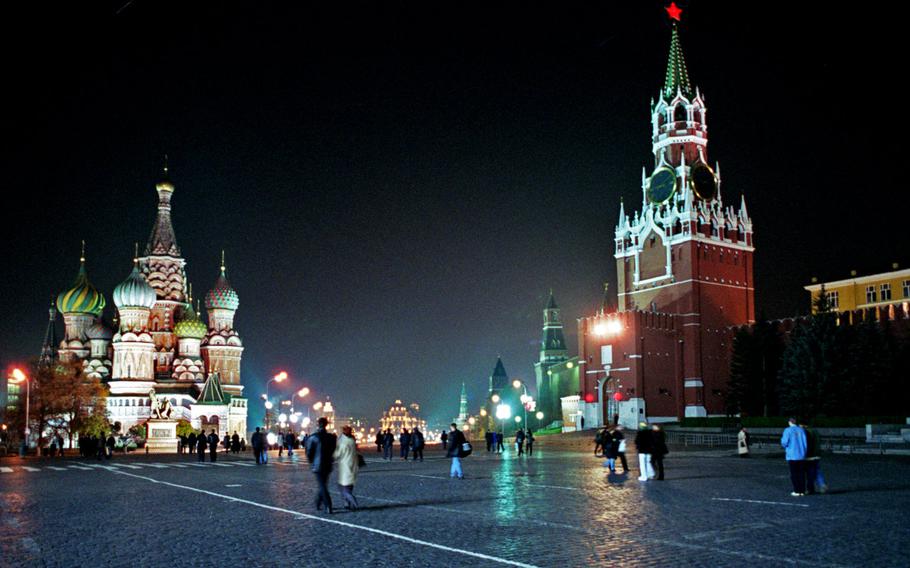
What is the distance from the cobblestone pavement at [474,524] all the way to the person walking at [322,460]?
301 millimetres

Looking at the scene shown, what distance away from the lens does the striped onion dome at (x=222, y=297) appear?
9650 centimetres

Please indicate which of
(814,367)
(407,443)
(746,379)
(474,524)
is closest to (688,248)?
(746,379)

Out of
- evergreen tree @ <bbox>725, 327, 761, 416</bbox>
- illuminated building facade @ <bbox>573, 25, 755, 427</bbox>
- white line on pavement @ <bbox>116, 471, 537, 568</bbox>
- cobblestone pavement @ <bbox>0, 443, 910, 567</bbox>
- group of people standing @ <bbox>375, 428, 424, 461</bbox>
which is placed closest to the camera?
white line on pavement @ <bbox>116, 471, 537, 568</bbox>

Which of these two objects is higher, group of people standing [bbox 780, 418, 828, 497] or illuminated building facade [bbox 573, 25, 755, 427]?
illuminated building facade [bbox 573, 25, 755, 427]

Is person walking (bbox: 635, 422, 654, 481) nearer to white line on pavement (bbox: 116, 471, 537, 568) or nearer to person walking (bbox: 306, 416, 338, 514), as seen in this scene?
person walking (bbox: 306, 416, 338, 514)

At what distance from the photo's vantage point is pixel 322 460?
15125mm

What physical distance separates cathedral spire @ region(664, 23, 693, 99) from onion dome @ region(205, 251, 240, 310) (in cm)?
5138

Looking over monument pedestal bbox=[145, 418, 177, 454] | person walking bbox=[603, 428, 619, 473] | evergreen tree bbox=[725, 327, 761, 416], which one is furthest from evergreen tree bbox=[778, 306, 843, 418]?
monument pedestal bbox=[145, 418, 177, 454]

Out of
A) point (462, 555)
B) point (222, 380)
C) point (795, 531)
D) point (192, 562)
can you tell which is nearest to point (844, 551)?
point (795, 531)

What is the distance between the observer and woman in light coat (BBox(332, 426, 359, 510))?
15.1 m

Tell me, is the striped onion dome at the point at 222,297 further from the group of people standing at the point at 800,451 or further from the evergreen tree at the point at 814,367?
the group of people standing at the point at 800,451

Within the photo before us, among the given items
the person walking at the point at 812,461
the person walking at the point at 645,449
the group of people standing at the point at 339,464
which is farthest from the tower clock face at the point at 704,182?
the group of people standing at the point at 339,464

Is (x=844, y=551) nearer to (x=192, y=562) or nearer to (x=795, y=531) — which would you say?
(x=795, y=531)

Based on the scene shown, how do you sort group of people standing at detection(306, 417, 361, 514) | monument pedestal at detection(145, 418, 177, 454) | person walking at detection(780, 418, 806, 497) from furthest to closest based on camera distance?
monument pedestal at detection(145, 418, 177, 454) < person walking at detection(780, 418, 806, 497) < group of people standing at detection(306, 417, 361, 514)
